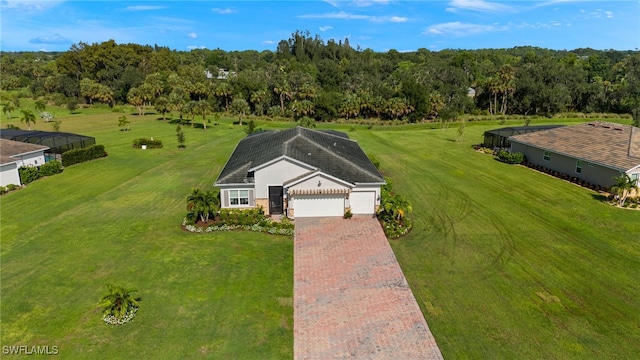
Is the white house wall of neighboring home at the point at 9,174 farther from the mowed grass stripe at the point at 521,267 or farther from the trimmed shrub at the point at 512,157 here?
the trimmed shrub at the point at 512,157

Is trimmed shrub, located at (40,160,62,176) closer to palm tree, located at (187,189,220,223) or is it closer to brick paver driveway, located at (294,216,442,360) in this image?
Answer: palm tree, located at (187,189,220,223)

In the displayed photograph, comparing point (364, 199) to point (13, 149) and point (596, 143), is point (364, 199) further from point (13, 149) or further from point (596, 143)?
point (13, 149)

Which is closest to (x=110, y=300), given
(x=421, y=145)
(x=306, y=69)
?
(x=421, y=145)

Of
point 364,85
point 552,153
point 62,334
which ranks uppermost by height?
point 364,85

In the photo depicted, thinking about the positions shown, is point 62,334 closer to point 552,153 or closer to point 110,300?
point 110,300

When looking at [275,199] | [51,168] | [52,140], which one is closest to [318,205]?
[275,199]

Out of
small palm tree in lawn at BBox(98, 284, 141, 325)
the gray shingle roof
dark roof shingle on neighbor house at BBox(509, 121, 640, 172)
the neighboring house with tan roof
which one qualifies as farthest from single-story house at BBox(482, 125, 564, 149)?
small palm tree in lawn at BBox(98, 284, 141, 325)

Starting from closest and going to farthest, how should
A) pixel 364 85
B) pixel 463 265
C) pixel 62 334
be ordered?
pixel 62 334
pixel 463 265
pixel 364 85
